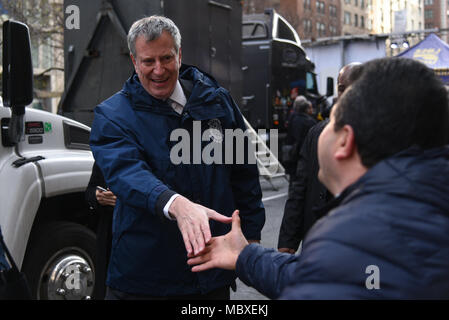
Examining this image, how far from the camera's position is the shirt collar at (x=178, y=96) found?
2748 millimetres

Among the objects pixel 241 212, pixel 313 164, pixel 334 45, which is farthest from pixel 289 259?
pixel 334 45

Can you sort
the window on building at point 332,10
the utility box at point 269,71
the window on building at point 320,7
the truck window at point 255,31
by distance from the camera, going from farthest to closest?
the window on building at point 332,10 < the window on building at point 320,7 < the truck window at point 255,31 < the utility box at point 269,71

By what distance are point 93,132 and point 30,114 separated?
1489 millimetres

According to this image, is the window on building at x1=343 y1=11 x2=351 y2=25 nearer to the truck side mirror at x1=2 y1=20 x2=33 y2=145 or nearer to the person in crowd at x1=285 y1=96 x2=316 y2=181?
the person in crowd at x1=285 y1=96 x2=316 y2=181

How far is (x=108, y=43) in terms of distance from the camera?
798 cm

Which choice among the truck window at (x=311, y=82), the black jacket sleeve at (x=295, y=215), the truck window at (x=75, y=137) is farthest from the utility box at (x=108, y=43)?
the truck window at (x=311, y=82)

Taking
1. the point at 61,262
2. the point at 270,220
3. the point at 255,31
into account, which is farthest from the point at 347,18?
the point at 61,262

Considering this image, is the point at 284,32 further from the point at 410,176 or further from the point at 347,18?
the point at 347,18

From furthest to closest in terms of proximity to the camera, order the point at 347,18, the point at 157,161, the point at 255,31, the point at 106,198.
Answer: the point at 347,18, the point at 255,31, the point at 106,198, the point at 157,161

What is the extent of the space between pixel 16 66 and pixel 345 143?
2.44 m

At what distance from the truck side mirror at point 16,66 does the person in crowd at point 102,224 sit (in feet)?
1.97

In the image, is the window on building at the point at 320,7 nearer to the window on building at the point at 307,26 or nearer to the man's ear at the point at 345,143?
the window on building at the point at 307,26

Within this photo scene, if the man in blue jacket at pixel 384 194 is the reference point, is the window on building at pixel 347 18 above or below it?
above

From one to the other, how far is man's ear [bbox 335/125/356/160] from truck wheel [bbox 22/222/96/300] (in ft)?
9.59
